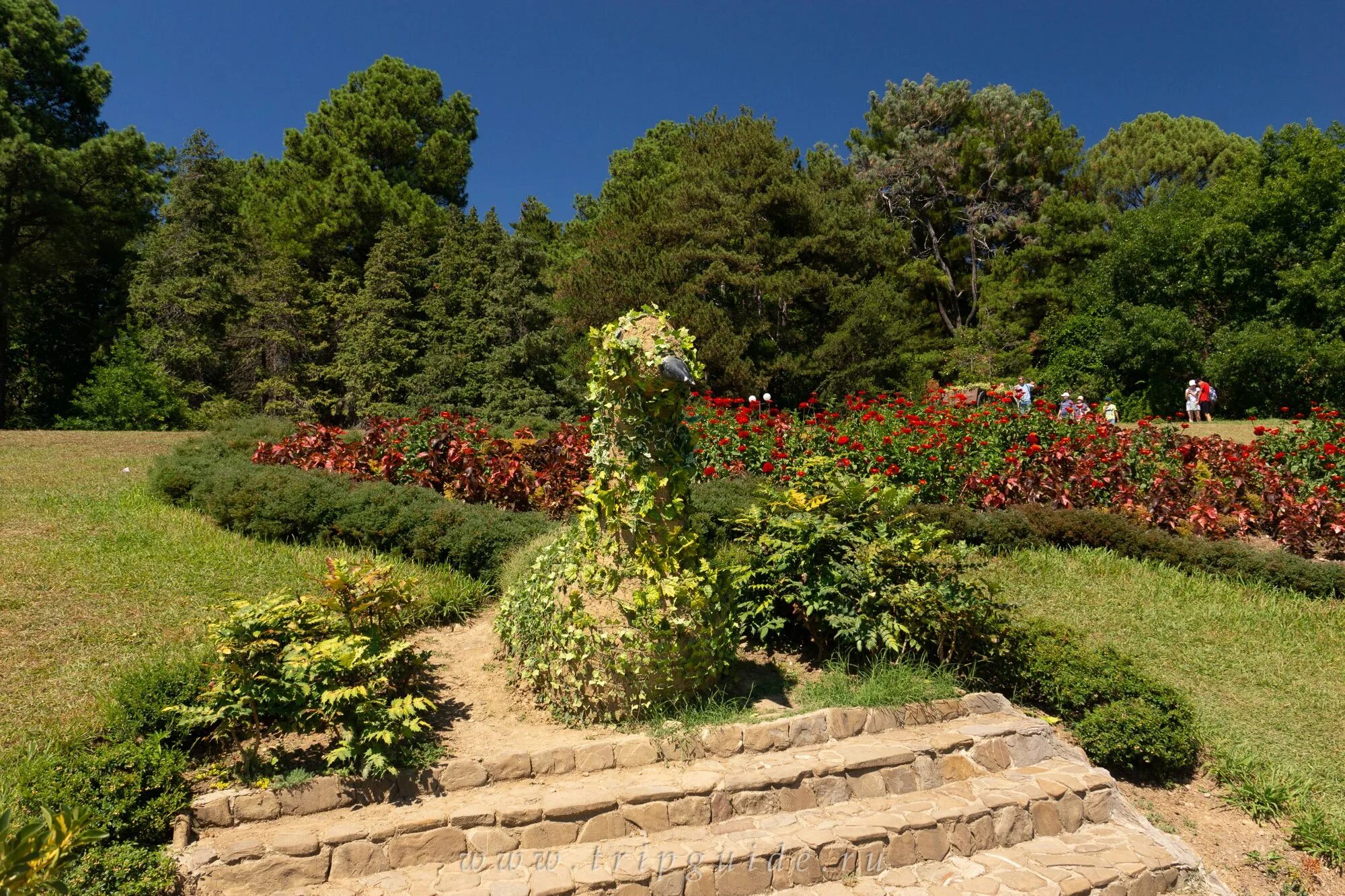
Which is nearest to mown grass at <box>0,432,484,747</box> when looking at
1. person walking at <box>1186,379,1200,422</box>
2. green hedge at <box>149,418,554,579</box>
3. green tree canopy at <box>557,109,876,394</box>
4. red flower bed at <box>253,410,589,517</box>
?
green hedge at <box>149,418,554,579</box>

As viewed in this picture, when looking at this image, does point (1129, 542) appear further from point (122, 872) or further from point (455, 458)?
point (122, 872)

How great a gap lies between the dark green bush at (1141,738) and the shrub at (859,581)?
70 centimetres

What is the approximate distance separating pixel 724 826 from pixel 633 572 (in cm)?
130

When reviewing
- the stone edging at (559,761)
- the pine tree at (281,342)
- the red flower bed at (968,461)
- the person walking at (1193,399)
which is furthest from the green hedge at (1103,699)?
the pine tree at (281,342)

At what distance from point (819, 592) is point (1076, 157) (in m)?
31.2

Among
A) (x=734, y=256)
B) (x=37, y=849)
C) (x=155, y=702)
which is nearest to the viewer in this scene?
(x=37, y=849)

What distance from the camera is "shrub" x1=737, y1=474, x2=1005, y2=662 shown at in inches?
184

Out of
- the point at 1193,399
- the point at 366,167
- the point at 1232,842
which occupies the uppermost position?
the point at 366,167

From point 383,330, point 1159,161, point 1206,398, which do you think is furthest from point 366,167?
point 1159,161

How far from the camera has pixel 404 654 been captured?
431 centimetres

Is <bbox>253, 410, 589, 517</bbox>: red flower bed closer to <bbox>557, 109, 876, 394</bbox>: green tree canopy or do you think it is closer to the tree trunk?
<bbox>557, 109, 876, 394</bbox>: green tree canopy

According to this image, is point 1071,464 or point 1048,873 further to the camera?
point 1071,464

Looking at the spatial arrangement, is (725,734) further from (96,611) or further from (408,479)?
(408,479)

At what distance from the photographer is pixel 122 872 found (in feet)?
10.1
